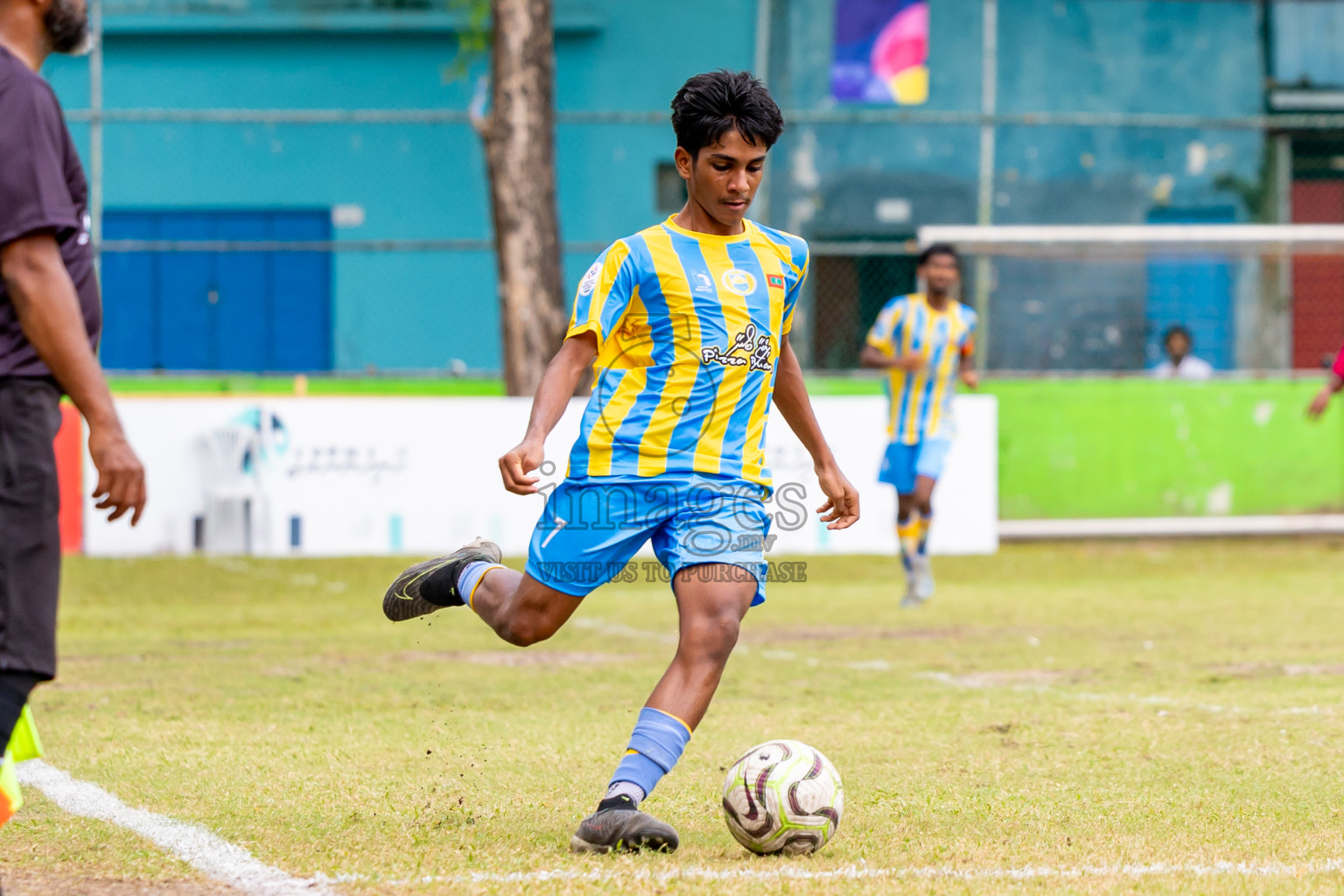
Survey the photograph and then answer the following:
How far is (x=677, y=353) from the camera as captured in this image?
15.0 feet

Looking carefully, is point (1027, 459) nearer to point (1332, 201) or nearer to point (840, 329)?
point (840, 329)

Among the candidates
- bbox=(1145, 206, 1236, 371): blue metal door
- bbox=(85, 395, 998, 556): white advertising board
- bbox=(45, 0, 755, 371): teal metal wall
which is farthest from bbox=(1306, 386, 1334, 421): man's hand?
bbox=(45, 0, 755, 371): teal metal wall

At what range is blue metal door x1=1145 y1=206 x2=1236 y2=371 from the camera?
17.5 metres

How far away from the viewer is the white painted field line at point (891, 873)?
3.95 metres

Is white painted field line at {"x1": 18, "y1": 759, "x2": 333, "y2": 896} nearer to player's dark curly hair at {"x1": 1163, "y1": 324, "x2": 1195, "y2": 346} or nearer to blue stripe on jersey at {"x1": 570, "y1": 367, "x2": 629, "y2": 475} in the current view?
blue stripe on jersey at {"x1": 570, "y1": 367, "x2": 629, "y2": 475}

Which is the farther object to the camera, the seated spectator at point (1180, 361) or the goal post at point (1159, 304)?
the goal post at point (1159, 304)

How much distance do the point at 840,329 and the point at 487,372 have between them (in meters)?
3.71

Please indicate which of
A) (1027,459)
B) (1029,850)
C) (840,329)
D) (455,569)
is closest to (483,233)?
(840,329)

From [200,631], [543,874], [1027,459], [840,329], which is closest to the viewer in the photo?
[543,874]

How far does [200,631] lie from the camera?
995 cm

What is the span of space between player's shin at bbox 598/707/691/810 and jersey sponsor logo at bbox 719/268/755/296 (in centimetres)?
112

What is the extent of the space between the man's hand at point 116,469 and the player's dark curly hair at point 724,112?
177 cm

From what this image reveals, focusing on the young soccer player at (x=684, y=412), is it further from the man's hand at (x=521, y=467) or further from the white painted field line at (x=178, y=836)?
the white painted field line at (x=178, y=836)

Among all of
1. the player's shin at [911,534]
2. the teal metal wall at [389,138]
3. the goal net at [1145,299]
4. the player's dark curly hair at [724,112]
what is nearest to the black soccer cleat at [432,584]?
the player's dark curly hair at [724,112]
